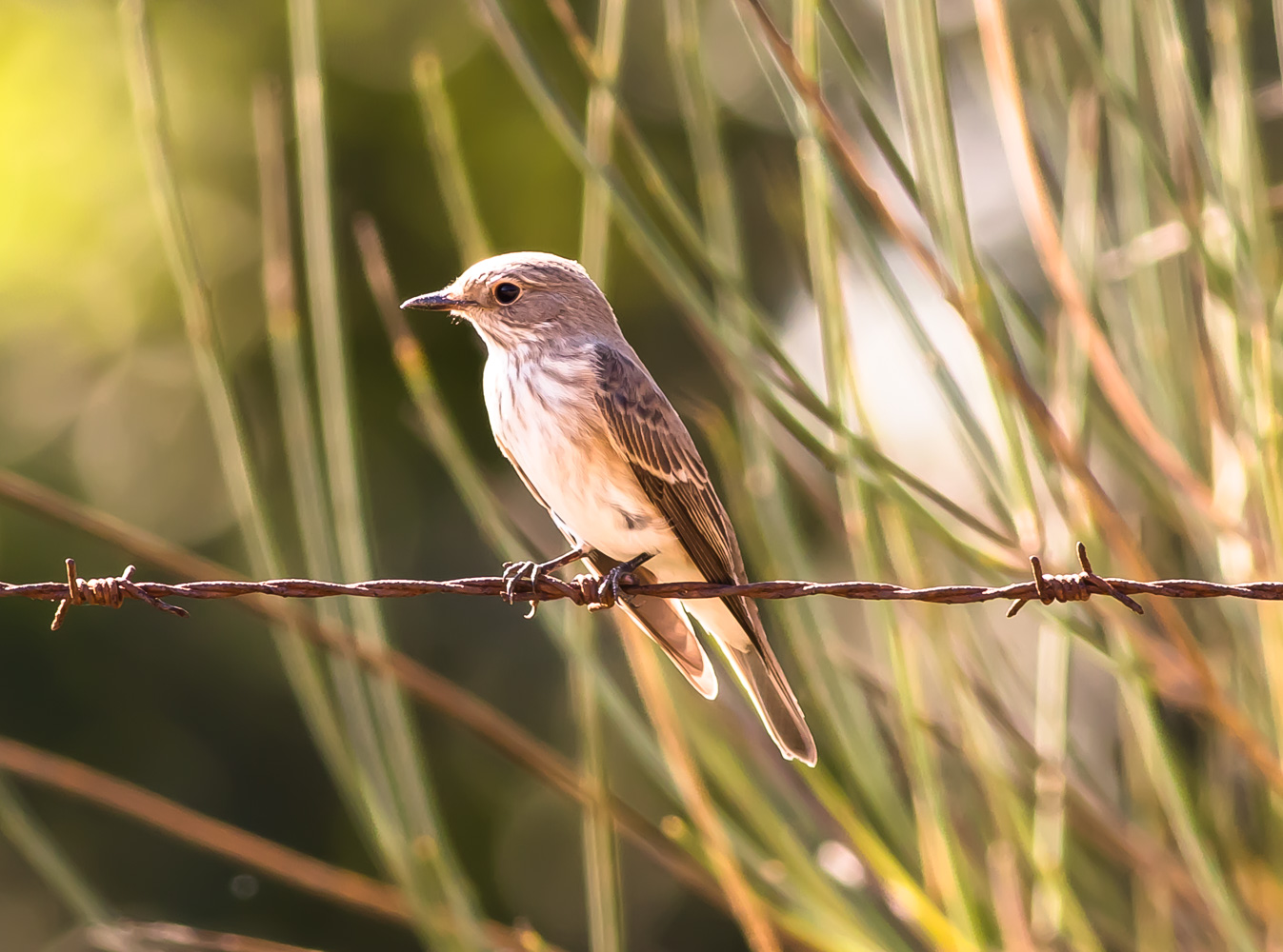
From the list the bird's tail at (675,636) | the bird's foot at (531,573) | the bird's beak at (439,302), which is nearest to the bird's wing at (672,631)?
the bird's tail at (675,636)

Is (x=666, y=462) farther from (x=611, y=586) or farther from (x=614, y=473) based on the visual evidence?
(x=611, y=586)

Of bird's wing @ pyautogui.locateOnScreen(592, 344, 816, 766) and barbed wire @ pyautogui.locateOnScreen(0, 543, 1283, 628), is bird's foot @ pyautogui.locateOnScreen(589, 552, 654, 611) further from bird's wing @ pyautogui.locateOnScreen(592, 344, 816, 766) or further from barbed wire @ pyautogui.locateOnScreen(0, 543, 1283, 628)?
barbed wire @ pyautogui.locateOnScreen(0, 543, 1283, 628)

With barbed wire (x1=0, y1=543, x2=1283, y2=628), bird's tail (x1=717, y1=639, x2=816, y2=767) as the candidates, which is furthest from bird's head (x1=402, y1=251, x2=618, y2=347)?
barbed wire (x1=0, y1=543, x2=1283, y2=628)

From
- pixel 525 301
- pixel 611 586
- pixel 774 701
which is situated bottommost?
pixel 774 701

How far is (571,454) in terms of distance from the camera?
518 centimetres

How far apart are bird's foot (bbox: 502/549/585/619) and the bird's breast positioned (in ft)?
0.36

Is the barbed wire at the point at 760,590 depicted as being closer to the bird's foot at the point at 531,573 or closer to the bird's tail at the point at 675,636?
the bird's foot at the point at 531,573

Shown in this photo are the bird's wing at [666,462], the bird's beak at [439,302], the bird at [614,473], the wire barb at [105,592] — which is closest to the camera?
the wire barb at [105,592]

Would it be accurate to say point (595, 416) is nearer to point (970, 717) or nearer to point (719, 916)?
point (970, 717)

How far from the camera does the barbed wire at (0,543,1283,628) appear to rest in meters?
3.55

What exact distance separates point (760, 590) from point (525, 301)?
213cm

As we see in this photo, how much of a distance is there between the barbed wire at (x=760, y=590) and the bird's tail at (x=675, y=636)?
0.96 m

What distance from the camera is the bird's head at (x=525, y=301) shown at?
18.4 ft

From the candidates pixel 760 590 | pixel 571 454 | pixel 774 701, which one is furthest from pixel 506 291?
pixel 760 590
